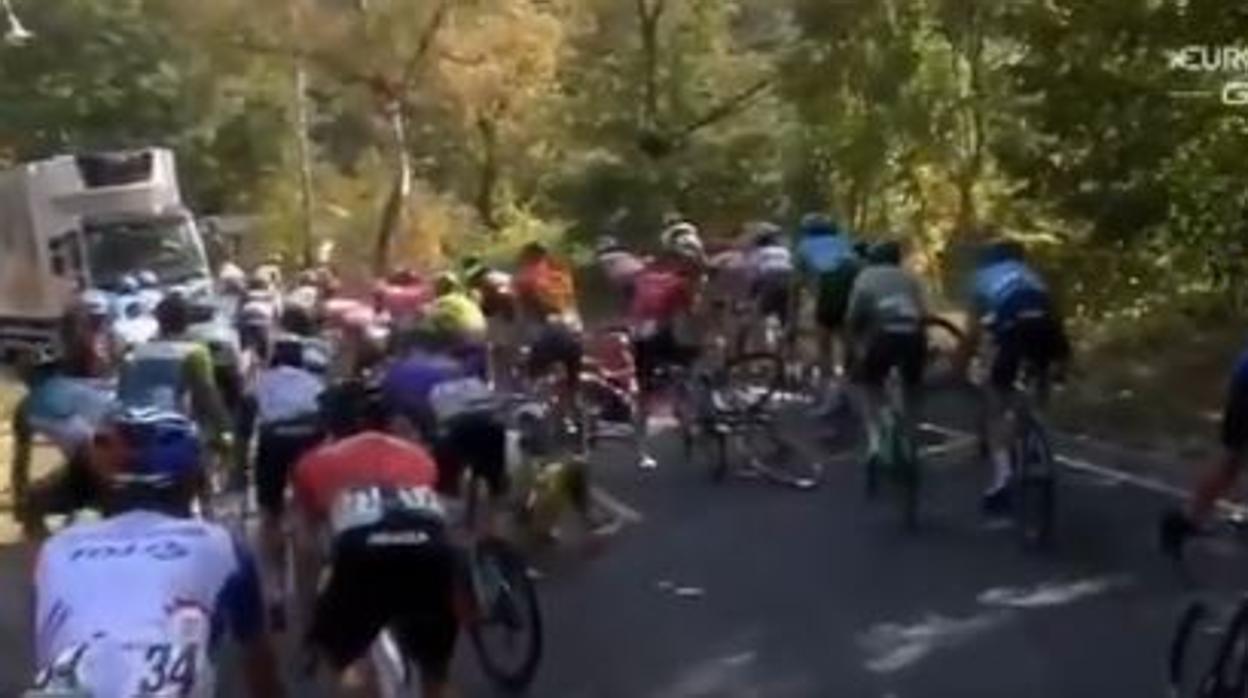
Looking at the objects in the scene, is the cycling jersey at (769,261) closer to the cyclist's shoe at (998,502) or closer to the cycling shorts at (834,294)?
the cycling shorts at (834,294)

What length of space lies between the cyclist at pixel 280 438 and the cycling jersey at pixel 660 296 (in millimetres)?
6702

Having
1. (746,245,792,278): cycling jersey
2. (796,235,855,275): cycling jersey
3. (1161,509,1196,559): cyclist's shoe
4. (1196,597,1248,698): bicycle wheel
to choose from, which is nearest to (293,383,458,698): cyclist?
(1196,597,1248,698): bicycle wheel

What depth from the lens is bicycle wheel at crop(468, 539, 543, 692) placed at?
1157 cm

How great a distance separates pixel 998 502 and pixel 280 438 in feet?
15.7

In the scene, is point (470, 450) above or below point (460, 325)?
below

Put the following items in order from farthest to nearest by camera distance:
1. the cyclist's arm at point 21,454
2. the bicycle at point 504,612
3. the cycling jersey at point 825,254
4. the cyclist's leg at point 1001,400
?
the cycling jersey at point 825,254, the cyclist's leg at point 1001,400, the cyclist's arm at point 21,454, the bicycle at point 504,612

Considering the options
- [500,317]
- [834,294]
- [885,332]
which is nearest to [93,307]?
[885,332]

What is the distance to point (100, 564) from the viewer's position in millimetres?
6641

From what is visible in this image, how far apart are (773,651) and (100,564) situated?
6792 millimetres

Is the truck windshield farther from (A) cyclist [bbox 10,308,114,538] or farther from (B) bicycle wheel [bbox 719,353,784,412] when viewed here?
(A) cyclist [bbox 10,308,114,538]

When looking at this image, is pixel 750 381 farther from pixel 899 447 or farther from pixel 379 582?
pixel 379 582

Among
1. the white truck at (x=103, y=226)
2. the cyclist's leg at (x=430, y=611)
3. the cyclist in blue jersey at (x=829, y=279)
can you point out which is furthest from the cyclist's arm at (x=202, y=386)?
the white truck at (x=103, y=226)

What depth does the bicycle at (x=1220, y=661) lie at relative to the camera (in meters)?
9.30

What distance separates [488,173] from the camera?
6003 centimetres
